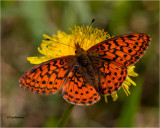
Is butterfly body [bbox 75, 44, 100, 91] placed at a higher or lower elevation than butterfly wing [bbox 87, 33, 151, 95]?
lower

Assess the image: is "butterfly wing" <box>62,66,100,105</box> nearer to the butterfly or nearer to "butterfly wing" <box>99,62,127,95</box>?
the butterfly

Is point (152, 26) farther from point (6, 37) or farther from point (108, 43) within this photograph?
point (6, 37)

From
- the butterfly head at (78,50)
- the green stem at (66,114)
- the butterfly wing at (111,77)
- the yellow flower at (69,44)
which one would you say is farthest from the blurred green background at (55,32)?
the butterfly wing at (111,77)

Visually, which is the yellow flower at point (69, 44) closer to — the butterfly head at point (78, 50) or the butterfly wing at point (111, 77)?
the butterfly head at point (78, 50)

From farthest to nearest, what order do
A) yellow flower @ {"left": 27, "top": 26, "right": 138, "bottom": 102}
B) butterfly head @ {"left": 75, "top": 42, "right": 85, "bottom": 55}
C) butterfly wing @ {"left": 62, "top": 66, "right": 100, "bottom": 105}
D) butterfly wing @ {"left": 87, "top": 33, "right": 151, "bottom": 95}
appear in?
yellow flower @ {"left": 27, "top": 26, "right": 138, "bottom": 102}
butterfly head @ {"left": 75, "top": 42, "right": 85, "bottom": 55}
butterfly wing @ {"left": 87, "top": 33, "right": 151, "bottom": 95}
butterfly wing @ {"left": 62, "top": 66, "right": 100, "bottom": 105}

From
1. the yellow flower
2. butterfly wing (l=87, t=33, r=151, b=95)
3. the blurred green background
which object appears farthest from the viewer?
the blurred green background

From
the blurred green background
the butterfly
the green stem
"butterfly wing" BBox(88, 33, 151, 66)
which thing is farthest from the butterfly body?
the blurred green background

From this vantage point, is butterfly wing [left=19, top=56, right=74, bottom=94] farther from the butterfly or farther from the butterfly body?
the butterfly body

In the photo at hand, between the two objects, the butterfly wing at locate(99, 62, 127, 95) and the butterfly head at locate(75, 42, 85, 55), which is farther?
the butterfly head at locate(75, 42, 85, 55)

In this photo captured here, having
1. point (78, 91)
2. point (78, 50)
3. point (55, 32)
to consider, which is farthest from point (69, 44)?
point (55, 32)
